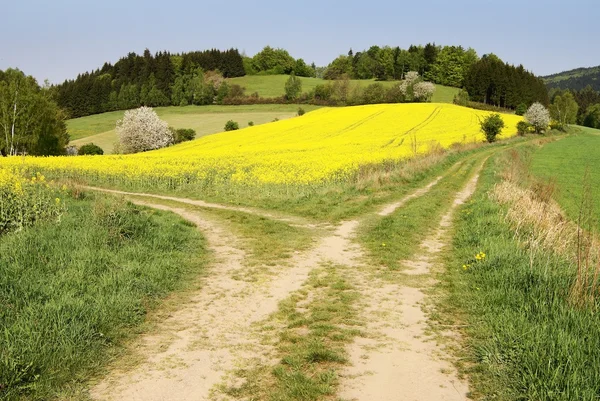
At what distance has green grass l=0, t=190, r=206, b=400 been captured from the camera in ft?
14.7

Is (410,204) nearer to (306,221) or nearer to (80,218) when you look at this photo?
(306,221)

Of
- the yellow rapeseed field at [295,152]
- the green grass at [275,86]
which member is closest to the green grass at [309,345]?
the yellow rapeseed field at [295,152]

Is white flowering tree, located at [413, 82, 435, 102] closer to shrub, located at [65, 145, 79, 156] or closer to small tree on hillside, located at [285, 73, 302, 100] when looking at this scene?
small tree on hillside, located at [285, 73, 302, 100]

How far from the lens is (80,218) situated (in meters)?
10.7

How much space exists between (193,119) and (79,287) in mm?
87837

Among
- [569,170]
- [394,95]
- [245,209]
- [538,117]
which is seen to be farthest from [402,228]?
[394,95]

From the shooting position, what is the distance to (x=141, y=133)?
63.2 m

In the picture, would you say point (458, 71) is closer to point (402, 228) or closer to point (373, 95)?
point (373, 95)

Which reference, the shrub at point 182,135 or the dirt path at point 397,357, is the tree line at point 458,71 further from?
the dirt path at point 397,357

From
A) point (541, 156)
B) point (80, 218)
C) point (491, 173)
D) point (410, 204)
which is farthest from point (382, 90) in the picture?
point (80, 218)

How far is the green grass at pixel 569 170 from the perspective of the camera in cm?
1938

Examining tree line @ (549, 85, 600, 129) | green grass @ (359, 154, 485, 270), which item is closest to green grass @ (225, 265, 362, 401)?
green grass @ (359, 154, 485, 270)

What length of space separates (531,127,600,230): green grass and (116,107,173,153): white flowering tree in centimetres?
4988

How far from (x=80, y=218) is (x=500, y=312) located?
31.3ft
